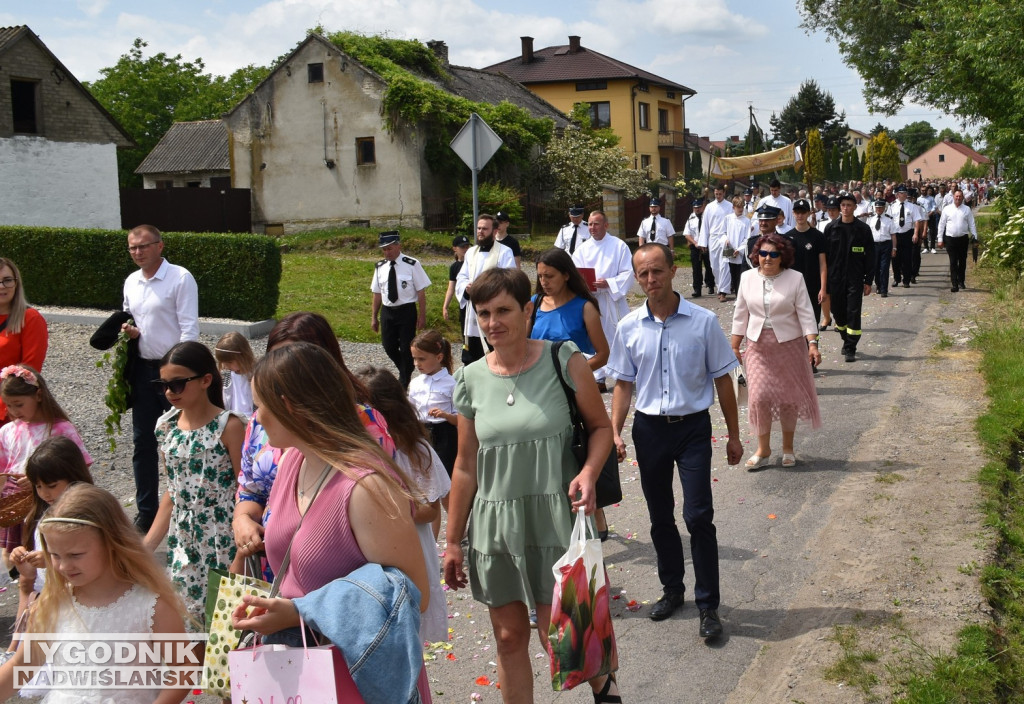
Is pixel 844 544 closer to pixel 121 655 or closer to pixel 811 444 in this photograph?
pixel 811 444

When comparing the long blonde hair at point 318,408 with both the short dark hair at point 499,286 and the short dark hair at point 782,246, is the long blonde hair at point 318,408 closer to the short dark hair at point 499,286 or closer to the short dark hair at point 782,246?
the short dark hair at point 499,286

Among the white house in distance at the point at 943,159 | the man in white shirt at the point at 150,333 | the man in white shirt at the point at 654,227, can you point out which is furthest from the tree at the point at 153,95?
the white house in distance at the point at 943,159

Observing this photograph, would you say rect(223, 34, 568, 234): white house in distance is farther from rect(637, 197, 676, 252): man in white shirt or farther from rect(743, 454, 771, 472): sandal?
rect(743, 454, 771, 472): sandal

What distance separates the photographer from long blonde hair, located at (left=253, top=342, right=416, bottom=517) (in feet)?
9.15

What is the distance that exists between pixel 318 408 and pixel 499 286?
139 cm

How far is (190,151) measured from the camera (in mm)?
52312

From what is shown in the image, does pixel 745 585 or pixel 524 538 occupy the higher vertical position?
pixel 524 538

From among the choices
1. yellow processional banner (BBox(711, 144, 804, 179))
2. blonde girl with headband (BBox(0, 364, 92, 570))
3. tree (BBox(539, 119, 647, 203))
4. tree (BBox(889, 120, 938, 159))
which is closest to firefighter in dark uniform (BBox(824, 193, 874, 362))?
blonde girl with headband (BBox(0, 364, 92, 570))

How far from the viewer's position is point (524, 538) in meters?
4.07

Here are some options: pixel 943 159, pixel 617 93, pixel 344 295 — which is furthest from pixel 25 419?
pixel 943 159

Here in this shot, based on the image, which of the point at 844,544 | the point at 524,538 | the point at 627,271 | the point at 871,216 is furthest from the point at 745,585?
the point at 871,216

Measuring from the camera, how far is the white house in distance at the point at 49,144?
3153 cm

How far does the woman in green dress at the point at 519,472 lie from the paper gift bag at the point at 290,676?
1480mm

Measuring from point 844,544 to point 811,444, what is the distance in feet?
9.56
